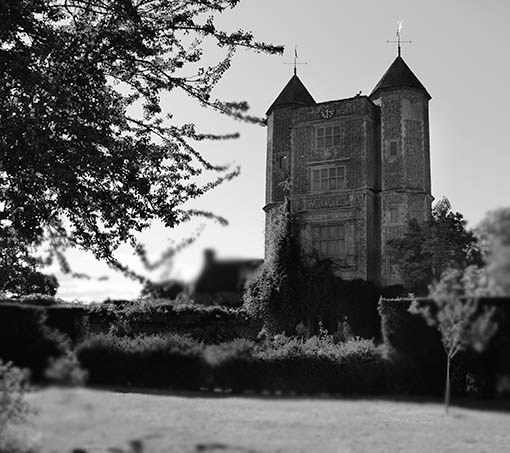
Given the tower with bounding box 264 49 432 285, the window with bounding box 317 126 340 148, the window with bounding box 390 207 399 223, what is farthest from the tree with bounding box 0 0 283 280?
the window with bounding box 317 126 340 148

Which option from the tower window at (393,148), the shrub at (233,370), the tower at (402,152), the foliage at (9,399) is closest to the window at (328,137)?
the tower at (402,152)

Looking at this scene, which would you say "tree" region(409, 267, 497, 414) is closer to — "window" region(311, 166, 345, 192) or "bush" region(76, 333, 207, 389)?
"bush" region(76, 333, 207, 389)

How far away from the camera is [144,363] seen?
335cm

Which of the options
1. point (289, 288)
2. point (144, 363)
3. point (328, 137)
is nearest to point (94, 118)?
point (144, 363)

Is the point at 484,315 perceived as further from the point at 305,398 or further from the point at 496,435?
the point at 496,435

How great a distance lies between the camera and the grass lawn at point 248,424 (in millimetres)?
1267

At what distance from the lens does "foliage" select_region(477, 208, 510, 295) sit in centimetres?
124

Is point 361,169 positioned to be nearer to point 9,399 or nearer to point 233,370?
point 233,370

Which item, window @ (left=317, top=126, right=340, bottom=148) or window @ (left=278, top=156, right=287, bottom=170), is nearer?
window @ (left=317, top=126, right=340, bottom=148)

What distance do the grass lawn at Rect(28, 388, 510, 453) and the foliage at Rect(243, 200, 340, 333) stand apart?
44.0ft

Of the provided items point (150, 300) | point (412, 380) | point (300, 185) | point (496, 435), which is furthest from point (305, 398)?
point (300, 185)

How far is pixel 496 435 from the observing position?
12.7ft

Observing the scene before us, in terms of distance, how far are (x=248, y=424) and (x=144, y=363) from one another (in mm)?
923

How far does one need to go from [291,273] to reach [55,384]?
17485 millimetres
